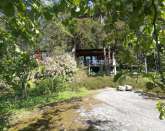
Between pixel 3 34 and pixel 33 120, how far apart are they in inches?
226

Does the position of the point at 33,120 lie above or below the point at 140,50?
below

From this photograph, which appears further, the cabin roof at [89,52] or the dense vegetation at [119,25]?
the cabin roof at [89,52]

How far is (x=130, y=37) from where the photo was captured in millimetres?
2432

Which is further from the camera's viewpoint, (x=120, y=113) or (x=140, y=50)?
(x=120, y=113)

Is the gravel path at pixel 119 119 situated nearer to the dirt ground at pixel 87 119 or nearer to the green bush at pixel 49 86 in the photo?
the dirt ground at pixel 87 119

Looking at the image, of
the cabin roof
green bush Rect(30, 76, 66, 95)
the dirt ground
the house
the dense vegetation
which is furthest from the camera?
the cabin roof

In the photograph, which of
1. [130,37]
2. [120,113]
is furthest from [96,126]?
[130,37]

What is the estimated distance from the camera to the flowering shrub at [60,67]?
68.9 ft

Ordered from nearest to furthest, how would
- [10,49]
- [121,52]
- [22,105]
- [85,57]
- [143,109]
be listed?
[121,52] < [10,49] < [143,109] < [22,105] < [85,57]

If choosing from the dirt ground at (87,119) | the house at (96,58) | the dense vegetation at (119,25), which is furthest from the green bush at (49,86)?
the house at (96,58)

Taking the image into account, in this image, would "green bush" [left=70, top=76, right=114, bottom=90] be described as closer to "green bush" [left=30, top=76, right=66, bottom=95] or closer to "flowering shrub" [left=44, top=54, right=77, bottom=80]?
"flowering shrub" [left=44, top=54, right=77, bottom=80]

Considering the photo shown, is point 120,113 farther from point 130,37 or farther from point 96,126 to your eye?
point 130,37

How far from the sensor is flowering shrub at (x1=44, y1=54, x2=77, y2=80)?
68.9 feet

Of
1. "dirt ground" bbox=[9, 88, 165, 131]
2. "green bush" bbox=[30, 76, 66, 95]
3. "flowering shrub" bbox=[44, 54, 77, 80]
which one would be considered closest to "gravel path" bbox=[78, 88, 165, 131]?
"dirt ground" bbox=[9, 88, 165, 131]
